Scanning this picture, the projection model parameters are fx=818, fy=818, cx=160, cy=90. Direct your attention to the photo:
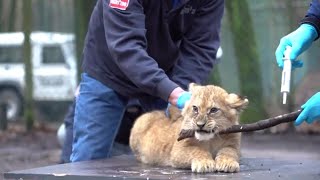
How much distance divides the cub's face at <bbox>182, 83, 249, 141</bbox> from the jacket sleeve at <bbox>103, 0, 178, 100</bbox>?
310 mm

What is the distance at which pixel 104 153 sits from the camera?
5188mm

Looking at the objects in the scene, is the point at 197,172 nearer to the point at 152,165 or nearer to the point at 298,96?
the point at 152,165

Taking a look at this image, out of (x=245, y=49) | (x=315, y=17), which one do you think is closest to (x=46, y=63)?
(x=245, y=49)

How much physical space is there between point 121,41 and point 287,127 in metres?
10.0

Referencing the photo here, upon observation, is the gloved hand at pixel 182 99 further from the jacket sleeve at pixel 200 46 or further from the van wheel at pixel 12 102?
the van wheel at pixel 12 102

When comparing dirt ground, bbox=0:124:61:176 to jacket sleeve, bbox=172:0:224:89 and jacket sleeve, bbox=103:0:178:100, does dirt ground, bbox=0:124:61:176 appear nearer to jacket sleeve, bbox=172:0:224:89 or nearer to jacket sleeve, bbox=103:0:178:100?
jacket sleeve, bbox=172:0:224:89

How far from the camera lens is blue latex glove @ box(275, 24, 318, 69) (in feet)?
15.4

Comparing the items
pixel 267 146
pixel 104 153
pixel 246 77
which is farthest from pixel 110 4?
pixel 246 77

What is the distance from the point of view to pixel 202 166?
13.4ft

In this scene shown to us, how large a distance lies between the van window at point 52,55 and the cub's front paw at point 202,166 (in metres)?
14.8

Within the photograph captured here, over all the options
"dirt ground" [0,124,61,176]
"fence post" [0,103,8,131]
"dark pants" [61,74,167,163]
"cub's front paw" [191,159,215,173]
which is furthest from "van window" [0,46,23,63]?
"cub's front paw" [191,159,215,173]

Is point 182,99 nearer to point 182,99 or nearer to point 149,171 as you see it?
point 182,99

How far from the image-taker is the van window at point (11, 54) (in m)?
18.8

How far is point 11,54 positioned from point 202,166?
15.4 metres
